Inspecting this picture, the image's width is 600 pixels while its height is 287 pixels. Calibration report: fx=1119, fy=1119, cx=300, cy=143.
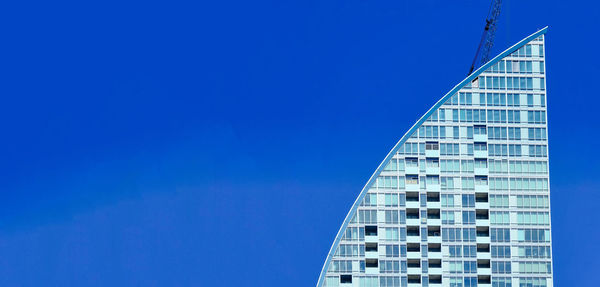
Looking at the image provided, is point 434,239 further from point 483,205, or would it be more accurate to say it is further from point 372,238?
point 372,238

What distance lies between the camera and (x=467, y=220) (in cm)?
17400

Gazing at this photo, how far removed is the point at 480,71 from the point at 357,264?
36126 mm

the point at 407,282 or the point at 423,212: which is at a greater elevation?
the point at 423,212

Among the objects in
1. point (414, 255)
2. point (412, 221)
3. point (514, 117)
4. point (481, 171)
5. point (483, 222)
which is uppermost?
point (514, 117)

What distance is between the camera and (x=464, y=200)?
17475 cm

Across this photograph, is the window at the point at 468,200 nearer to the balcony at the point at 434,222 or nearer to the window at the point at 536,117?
the balcony at the point at 434,222

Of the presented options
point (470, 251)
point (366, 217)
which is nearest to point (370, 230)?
point (366, 217)

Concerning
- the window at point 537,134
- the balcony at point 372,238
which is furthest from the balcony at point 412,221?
the window at point 537,134

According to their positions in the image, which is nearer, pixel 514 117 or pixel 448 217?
pixel 448 217

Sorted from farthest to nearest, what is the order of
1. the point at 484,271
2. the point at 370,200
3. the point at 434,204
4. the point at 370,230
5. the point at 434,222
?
the point at 434,204 → the point at 370,200 → the point at 370,230 → the point at 434,222 → the point at 484,271

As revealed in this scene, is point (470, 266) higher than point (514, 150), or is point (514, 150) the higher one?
point (514, 150)

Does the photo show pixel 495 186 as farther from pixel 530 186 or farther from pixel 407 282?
pixel 407 282

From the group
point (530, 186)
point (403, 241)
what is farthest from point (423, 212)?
point (530, 186)

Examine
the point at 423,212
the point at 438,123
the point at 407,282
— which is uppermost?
the point at 438,123
